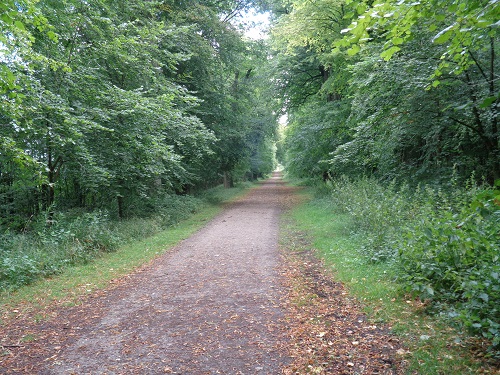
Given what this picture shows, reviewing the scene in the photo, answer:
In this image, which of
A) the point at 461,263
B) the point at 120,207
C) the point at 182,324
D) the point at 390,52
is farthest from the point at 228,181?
the point at 390,52

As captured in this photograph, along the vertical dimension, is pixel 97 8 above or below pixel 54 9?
above

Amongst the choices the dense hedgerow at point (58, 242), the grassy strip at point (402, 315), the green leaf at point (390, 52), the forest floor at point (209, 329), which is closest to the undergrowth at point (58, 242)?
the dense hedgerow at point (58, 242)

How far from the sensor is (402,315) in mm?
4625

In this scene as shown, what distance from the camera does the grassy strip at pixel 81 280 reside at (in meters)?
5.72

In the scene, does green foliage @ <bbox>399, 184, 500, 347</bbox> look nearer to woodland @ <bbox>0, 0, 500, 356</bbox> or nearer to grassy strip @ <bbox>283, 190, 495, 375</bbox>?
woodland @ <bbox>0, 0, 500, 356</bbox>

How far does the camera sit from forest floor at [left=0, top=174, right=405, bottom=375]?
12.6 feet

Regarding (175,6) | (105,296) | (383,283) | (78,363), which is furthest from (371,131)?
(175,6)

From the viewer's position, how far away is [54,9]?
9.42 m

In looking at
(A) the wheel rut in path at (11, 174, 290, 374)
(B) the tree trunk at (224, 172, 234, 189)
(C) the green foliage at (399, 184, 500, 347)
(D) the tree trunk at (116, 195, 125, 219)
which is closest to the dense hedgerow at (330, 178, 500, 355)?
(C) the green foliage at (399, 184, 500, 347)

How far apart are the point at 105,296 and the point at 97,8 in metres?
9.20

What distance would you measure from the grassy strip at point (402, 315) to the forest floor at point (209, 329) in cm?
20

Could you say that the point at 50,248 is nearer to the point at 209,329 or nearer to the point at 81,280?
the point at 81,280

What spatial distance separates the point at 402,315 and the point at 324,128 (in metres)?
14.0

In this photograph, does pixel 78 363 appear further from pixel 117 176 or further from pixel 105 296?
pixel 117 176
